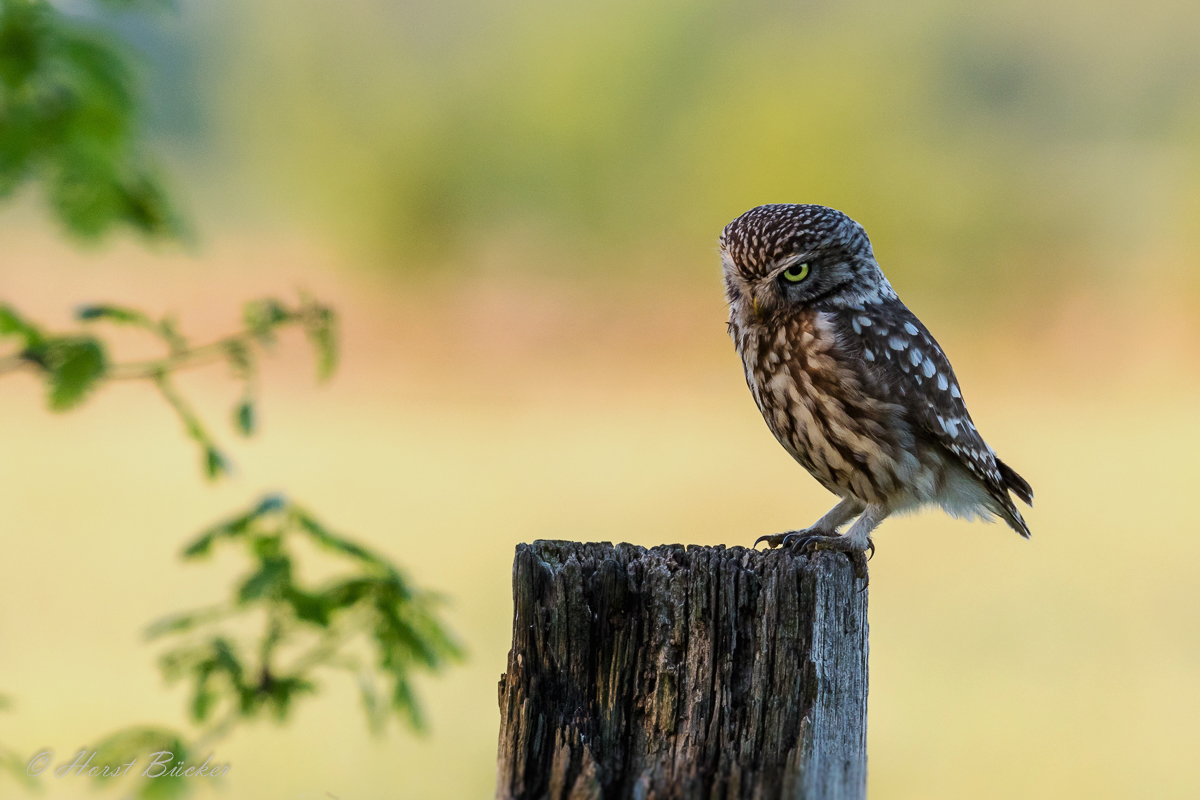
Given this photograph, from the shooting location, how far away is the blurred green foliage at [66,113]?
228 centimetres

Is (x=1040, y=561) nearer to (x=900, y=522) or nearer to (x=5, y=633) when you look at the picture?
(x=900, y=522)

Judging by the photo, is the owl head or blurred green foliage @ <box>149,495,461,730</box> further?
the owl head

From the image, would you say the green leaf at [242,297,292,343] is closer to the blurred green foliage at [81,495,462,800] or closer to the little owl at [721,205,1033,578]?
the blurred green foliage at [81,495,462,800]

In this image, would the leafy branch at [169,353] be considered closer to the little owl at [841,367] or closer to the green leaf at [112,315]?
the green leaf at [112,315]

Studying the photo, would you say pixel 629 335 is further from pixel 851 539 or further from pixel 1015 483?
pixel 851 539

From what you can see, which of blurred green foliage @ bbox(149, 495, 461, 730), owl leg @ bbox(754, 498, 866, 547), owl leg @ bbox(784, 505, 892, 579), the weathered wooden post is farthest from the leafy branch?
owl leg @ bbox(754, 498, 866, 547)

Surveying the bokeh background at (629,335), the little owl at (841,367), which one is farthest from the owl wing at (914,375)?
the bokeh background at (629,335)

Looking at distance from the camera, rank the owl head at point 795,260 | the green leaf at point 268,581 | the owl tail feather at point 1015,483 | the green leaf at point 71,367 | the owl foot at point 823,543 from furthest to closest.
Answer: the owl tail feather at point 1015,483, the owl head at point 795,260, the owl foot at point 823,543, the green leaf at point 268,581, the green leaf at point 71,367

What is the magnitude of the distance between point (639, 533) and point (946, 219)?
8.86m

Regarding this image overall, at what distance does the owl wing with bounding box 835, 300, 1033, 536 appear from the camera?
3.50m

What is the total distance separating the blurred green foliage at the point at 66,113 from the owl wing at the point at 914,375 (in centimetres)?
207

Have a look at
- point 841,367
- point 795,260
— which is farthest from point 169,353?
point 841,367

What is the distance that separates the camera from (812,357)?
11.5 ft

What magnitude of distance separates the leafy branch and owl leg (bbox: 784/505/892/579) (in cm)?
140
